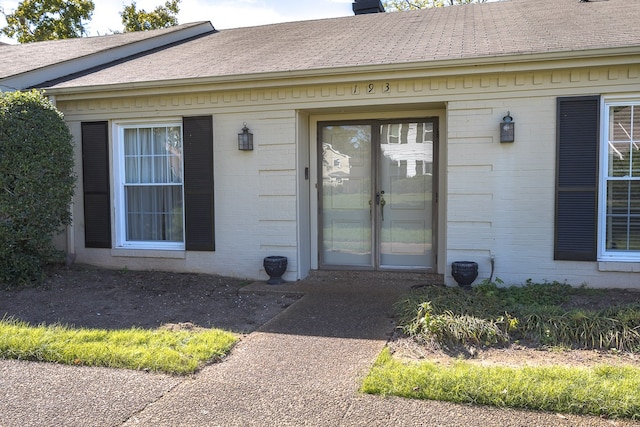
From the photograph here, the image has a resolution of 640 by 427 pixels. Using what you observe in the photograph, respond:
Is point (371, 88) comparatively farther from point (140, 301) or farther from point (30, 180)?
point (30, 180)

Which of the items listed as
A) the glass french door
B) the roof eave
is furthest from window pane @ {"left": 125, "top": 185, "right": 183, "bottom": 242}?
the glass french door

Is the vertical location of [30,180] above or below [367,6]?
below

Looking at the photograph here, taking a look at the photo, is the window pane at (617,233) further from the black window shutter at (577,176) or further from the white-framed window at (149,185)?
the white-framed window at (149,185)

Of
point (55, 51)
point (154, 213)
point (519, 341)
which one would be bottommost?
point (519, 341)

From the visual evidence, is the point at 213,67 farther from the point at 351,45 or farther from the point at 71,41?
the point at 71,41

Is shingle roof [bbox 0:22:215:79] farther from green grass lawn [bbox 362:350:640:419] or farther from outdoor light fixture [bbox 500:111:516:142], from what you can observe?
green grass lawn [bbox 362:350:640:419]

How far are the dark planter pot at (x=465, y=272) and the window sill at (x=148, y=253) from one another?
3876mm

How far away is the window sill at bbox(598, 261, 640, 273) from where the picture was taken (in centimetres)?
600

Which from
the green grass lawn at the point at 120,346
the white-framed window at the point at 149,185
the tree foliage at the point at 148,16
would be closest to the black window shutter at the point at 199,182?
the white-framed window at the point at 149,185

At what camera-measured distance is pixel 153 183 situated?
25.5 ft

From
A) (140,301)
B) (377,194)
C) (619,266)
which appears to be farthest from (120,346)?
(619,266)

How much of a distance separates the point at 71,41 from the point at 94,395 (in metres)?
10.4

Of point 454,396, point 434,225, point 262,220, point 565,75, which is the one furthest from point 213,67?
point 454,396

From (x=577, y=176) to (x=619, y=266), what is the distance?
1170mm
